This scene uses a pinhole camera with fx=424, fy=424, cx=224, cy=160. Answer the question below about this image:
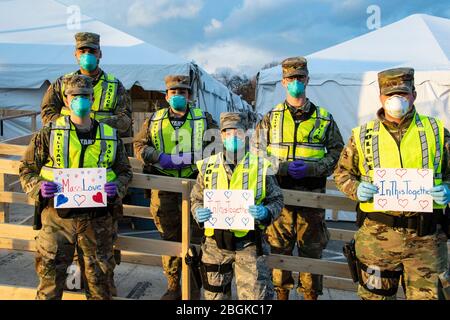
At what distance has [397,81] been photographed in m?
2.89

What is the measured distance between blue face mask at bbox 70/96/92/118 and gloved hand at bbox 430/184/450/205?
2513 millimetres

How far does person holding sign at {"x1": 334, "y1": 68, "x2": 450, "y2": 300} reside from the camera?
111 inches

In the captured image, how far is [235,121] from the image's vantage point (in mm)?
3057

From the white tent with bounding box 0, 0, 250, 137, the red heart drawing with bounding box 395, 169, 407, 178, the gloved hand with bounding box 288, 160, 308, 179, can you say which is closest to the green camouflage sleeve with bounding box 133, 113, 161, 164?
the gloved hand with bounding box 288, 160, 308, 179

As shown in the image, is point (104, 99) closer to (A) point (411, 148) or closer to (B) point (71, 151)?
(B) point (71, 151)

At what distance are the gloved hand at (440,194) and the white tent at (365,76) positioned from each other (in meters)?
5.35

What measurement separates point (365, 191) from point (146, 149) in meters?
2.17

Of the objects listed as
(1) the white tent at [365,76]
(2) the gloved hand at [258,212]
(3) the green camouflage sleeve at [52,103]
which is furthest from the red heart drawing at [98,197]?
(1) the white tent at [365,76]

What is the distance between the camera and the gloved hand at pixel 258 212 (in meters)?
2.96

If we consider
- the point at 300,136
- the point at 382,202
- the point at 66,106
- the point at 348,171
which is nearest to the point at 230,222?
the point at 348,171

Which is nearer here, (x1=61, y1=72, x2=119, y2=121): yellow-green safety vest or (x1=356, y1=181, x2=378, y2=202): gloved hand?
(x1=356, y1=181, x2=378, y2=202): gloved hand

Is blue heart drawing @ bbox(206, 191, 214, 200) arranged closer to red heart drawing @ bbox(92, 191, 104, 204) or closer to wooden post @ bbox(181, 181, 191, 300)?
wooden post @ bbox(181, 181, 191, 300)

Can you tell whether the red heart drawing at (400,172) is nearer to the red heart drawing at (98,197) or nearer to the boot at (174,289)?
the red heart drawing at (98,197)

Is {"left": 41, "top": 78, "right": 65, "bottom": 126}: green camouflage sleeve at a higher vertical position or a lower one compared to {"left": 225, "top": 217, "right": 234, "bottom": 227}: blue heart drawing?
higher
